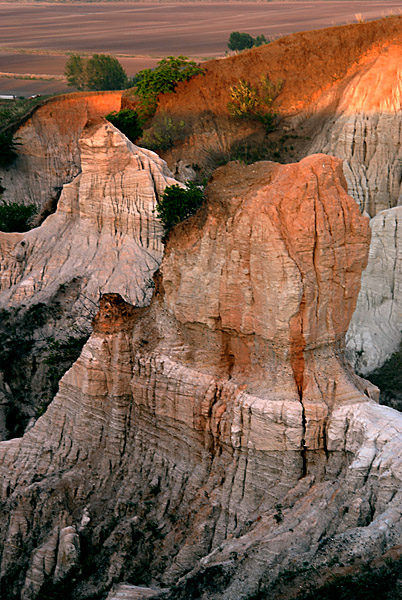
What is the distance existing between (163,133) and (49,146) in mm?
12045

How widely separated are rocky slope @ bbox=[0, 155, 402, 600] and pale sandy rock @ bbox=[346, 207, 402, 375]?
67.8 feet

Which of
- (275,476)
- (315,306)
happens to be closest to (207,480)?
(275,476)

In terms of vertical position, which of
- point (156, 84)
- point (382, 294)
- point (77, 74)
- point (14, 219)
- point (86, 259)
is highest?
point (77, 74)

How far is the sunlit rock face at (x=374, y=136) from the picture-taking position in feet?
167

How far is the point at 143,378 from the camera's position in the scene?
21328 mm

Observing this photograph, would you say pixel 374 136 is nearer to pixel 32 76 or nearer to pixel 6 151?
pixel 6 151

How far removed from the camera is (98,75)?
111m

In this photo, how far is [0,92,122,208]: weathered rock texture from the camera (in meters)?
65.1

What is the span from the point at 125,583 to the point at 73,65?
102495 mm

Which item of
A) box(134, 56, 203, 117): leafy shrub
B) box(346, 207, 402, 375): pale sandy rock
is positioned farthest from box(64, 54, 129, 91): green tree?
box(346, 207, 402, 375): pale sandy rock

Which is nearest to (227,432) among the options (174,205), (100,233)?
(174,205)

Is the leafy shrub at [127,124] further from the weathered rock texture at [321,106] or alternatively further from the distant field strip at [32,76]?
the distant field strip at [32,76]

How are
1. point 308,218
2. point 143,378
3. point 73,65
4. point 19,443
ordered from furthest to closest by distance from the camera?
point 73,65 → point 19,443 → point 143,378 → point 308,218

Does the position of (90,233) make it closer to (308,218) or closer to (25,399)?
(25,399)
